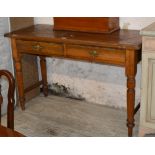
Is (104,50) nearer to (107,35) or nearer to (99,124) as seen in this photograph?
(107,35)

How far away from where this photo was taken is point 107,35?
9.12 feet

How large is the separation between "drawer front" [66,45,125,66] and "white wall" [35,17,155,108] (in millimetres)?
610

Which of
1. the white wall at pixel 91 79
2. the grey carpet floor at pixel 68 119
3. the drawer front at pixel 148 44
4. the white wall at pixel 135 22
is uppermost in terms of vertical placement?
the white wall at pixel 135 22

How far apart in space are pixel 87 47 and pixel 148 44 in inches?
22.1

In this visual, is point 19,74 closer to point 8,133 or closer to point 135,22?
point 135,22

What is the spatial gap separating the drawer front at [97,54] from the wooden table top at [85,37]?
0.06 meters

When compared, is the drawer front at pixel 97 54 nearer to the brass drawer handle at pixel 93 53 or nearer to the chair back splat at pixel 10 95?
the brass drawer handle at pixel 93 53

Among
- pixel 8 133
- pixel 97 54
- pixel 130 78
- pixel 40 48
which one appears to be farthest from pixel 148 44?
pixel 8 133

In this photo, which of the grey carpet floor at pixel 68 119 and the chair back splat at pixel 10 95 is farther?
the grey carpet floor at pixel 68 119

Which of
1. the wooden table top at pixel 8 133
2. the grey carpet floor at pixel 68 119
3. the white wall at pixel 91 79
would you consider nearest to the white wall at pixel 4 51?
the grey carpet floor at pixel 68 119

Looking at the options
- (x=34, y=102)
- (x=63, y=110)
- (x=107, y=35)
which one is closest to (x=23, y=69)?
(x=34, y=102)

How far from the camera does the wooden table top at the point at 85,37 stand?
2477 millimetres
